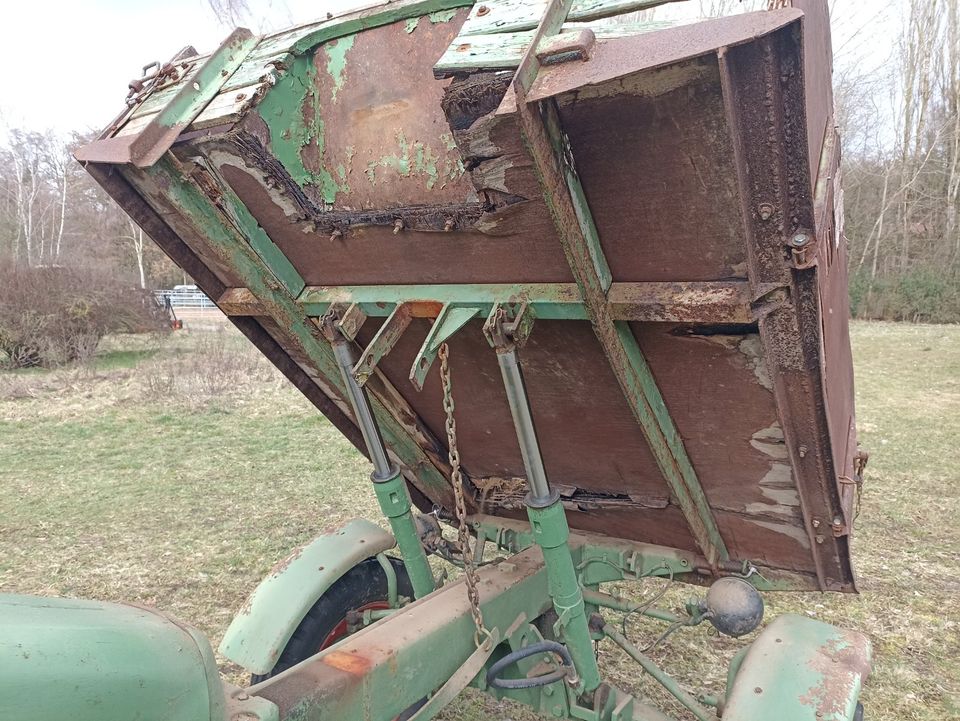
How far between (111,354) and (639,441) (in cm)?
1686

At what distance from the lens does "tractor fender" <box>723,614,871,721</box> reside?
6.67 ft

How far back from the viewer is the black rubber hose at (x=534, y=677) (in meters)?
2.29

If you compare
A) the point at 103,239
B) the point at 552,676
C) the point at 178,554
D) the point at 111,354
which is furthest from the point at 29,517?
the point at 103,239

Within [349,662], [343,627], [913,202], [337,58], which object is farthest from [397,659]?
[913,202]

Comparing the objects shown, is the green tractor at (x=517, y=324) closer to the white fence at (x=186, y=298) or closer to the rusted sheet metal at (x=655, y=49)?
the rusted sheet metal at (x=655, y=49)

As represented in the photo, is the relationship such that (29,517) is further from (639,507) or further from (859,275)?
(859,275)

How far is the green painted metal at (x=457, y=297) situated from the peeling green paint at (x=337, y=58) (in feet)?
2.05

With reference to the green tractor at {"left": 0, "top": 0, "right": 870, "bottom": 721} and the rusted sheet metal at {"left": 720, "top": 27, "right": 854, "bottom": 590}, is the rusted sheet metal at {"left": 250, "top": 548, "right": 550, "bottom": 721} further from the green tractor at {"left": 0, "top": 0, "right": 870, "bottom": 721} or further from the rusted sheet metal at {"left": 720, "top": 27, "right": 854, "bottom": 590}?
the rusted sheet metal at {"left": 720, "top": 27, "right": 854, "bottom": 590}

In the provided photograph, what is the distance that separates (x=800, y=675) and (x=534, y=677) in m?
0.86

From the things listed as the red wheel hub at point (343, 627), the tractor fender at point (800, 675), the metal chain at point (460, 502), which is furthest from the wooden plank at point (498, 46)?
the red wheel hub at point (343, 627)

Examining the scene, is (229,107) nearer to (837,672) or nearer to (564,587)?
(564,587)

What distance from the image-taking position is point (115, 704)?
121 centimetres

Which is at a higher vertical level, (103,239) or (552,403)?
(552,403)

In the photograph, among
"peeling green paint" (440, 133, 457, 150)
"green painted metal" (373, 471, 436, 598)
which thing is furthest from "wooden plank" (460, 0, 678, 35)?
"green painted metal" (373, 471, 436, 598)
